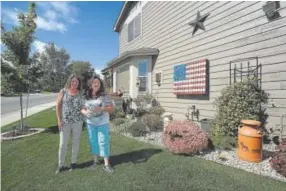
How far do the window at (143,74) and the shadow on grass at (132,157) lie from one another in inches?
245

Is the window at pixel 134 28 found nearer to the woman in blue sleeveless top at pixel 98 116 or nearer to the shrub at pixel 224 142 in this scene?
the shrub at pixel 224 142

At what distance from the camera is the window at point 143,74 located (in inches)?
445

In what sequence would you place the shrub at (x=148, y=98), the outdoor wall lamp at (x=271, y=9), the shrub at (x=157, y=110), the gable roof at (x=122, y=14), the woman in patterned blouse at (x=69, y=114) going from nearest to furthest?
the woman in patterned blouse at (x=69, y=114) < the outdoor wall lamp at (x=271, y=9) < the shrub at (x=157, y=110) < the shrub at (x=148, y=98) < the gable roof at (x=122, y=14)

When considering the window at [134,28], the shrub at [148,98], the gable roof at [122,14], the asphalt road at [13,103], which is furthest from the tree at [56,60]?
the shrub at [148,98]

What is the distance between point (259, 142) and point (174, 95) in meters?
5.19

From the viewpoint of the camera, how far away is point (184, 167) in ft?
14.0

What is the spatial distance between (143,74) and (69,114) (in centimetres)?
741

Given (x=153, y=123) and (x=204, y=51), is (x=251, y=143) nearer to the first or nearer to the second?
(x=153, y=123)

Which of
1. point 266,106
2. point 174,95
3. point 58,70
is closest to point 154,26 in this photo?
point 174,95

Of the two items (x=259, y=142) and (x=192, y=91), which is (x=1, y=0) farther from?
(x=259, y=142)

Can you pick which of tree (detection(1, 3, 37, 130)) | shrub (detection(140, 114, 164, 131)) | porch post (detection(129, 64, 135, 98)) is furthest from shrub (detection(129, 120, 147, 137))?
porch post (detection(129, 64, 135, 98))

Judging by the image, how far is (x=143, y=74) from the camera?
37.3ft

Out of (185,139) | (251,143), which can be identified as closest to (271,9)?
(251,143)

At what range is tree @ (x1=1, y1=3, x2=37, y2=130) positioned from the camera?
302 inches
